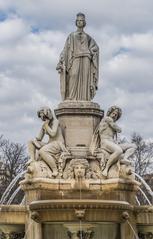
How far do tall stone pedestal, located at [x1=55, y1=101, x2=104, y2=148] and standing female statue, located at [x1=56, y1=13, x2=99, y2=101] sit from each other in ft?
1.60

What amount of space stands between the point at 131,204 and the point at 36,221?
256cm

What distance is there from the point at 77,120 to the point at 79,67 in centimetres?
167

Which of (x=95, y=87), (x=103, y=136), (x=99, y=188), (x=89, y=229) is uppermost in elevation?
(x=95, y=87)

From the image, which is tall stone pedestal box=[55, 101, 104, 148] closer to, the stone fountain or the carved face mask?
the stone fountain

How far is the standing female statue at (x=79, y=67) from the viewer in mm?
20359

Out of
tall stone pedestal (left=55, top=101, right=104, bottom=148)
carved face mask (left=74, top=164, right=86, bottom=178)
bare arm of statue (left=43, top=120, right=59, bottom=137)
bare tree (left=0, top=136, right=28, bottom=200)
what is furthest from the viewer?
bare tree (left=0, top=136, right=28, bottom=200)

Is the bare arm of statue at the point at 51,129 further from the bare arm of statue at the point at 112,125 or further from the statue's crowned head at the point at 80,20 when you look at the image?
the statue's crowned head at the point at 80,20

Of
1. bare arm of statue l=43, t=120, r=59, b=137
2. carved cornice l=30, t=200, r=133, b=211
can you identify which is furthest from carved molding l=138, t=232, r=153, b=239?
bare arm of statue l=43, t=120, r=59, b=137

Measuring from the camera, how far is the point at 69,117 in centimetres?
1988

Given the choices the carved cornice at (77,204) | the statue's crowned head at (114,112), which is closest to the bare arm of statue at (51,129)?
the statue's crowned head at (114,112)

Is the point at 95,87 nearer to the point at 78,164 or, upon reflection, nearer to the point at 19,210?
the point at 78,164

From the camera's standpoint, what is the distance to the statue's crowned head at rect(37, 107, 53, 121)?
1906 centimetres

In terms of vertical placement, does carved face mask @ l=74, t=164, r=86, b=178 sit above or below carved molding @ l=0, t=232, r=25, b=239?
above

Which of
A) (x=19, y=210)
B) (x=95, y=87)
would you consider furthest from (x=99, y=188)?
(x=95, y=87)
